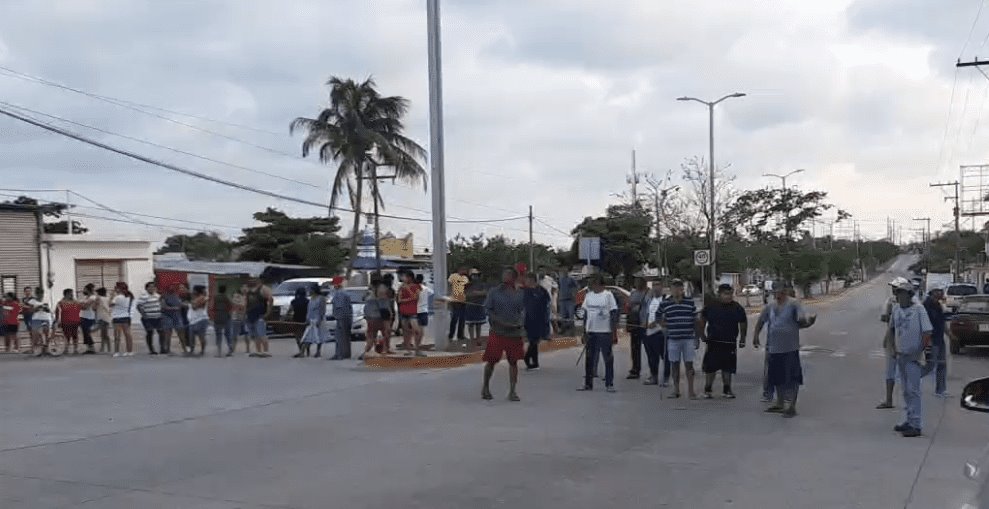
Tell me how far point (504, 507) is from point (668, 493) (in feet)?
4.54

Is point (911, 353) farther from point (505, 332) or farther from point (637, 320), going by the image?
point (637, 320)

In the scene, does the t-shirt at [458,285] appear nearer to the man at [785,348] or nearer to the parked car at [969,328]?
the man at [785,348]

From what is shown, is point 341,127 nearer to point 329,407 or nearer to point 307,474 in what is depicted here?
point 329,407

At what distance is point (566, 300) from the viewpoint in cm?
2498

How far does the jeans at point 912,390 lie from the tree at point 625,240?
144ft

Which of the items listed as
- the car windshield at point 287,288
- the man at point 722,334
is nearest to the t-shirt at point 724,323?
the man at point 722,334

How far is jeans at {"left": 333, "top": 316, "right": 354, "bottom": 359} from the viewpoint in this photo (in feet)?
64.6

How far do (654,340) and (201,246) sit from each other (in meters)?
72.3

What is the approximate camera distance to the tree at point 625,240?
185 ft

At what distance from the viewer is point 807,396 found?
1449 cm

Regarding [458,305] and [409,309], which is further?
[458,305]

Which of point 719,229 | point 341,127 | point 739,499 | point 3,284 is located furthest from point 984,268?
point 739,499

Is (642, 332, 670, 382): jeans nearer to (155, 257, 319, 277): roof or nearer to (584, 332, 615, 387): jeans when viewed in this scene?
(584, 332, 615, 387): jeans

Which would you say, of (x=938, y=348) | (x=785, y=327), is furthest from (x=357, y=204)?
(x=785, y=327)
